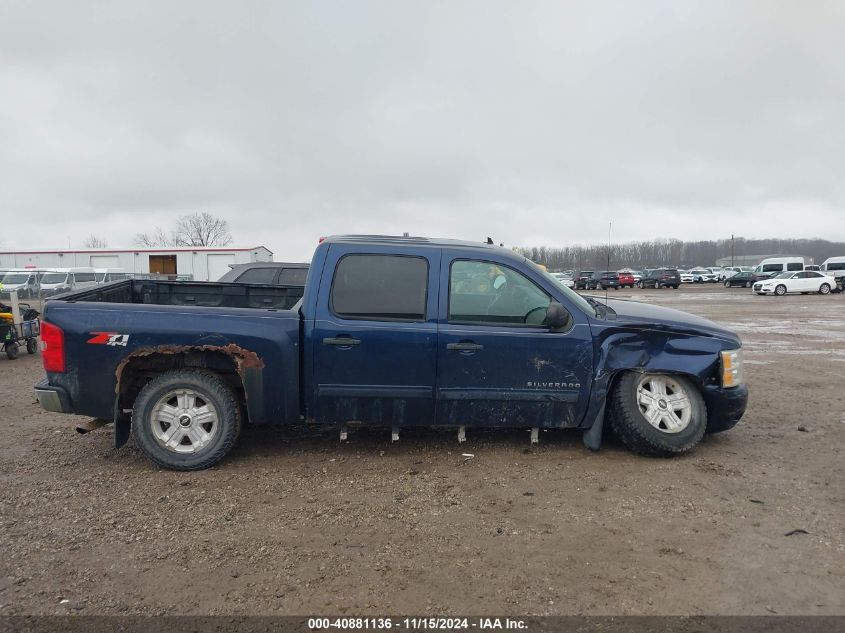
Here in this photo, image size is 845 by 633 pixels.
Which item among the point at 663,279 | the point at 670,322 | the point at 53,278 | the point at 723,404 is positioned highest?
the point at 670,322

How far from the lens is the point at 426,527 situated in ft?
12.2

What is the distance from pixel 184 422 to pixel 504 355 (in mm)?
2579

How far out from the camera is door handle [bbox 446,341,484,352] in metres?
4.67

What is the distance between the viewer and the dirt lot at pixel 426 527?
2979 millimetres

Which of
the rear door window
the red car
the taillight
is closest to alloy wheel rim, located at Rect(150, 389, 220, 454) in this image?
the taillight

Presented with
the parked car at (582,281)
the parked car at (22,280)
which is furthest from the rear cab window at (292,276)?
the parked car at (582,281)

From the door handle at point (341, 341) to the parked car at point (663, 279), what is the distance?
4969cm

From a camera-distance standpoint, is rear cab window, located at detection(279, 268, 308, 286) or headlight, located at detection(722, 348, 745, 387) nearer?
headlight, located at detection(722, 348, 745, 387)

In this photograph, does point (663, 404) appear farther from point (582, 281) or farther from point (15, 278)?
point (582, 281)

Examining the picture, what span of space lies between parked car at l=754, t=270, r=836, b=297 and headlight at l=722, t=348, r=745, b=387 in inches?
1442

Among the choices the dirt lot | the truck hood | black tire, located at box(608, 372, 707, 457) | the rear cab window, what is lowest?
the dirt lot

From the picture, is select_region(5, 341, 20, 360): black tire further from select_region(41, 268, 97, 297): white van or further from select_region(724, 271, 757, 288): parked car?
select_region(724, 271, 757, 288): parked car

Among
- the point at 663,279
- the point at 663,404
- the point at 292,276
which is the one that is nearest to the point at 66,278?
the point at 292,276

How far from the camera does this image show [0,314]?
440 inches
